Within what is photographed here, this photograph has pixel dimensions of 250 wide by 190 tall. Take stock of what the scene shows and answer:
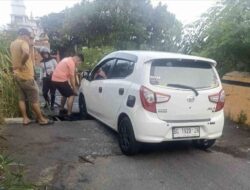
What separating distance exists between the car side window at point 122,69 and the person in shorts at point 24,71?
167cm

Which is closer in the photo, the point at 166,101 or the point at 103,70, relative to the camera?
the point at 166,101

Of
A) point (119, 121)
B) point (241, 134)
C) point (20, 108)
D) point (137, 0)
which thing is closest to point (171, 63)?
point (119, 121)

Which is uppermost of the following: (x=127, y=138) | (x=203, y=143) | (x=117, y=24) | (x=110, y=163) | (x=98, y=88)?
(x=117, y=24)

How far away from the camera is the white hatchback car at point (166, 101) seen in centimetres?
556

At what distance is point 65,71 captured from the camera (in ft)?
28.0

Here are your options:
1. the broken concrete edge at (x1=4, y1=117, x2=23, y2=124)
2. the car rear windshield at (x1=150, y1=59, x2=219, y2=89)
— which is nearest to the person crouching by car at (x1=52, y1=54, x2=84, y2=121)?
the broken concrete edge at (x1=4, y1=117, x2=23, y2=124)

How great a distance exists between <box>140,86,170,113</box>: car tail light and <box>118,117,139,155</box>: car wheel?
0.48 m

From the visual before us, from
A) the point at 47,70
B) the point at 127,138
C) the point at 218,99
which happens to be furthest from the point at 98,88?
the point at 47,70

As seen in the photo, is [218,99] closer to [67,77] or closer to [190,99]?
[190,99]

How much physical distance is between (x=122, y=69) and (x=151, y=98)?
1259 mm

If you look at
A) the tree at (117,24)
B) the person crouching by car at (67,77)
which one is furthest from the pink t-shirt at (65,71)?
the tree at (117,24)

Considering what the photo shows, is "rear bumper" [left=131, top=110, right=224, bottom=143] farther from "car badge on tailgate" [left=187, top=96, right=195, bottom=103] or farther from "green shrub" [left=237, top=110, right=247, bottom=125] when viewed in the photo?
"green shrub" [left=237, top=110, right=247, bottom=125]

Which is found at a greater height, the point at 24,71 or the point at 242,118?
the point at 24,71

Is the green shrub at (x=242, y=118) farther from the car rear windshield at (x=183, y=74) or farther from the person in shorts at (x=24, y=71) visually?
the person in shorts at (x=24, y=71)
